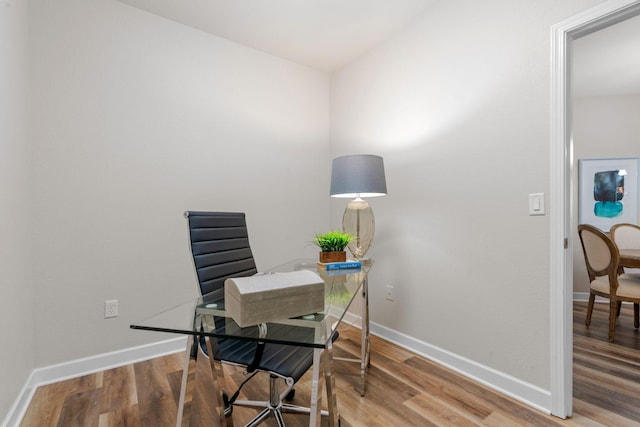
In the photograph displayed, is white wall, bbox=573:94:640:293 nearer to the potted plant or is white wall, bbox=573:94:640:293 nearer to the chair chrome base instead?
the potted plant

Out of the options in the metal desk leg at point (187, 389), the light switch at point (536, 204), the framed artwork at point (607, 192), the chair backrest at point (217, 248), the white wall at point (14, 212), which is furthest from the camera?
the framed artwork at point (607, 192)

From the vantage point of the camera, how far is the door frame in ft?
5.03

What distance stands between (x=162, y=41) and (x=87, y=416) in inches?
94.0

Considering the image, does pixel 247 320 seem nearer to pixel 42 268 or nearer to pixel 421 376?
pixel 421 376

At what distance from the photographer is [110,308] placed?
6.77ft

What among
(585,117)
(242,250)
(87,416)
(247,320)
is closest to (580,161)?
(585,117)

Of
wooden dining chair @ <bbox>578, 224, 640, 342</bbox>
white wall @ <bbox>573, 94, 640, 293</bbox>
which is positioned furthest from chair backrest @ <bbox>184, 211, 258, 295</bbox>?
white wall @ <bbox>573, 94, 640, 293</bbox>

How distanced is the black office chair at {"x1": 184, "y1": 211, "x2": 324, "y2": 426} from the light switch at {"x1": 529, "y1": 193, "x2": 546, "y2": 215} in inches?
53.6

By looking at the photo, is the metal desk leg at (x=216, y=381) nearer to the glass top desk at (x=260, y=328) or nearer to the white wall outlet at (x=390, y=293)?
the glass top desk at (x=260, y=328)

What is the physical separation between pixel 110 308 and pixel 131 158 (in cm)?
102

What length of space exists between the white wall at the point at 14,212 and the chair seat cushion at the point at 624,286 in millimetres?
3936

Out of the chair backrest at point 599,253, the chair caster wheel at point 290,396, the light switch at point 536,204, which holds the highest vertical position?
the light switch at point 536,204

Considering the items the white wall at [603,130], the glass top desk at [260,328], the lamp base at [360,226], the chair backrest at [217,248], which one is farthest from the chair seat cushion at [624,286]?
the chair backrest at [217,248]

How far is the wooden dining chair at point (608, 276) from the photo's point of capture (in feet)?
8.01
